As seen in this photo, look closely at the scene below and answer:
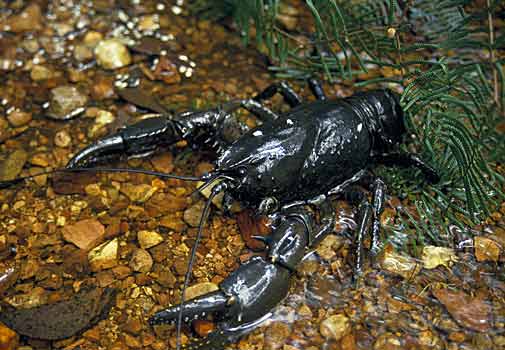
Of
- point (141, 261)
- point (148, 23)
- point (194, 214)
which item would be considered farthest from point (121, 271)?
point (148, 23)

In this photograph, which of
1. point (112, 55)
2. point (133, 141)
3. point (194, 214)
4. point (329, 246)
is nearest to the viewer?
point (329, 246)

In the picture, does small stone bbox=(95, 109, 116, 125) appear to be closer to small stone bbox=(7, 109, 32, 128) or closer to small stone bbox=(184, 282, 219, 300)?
small stone bbox=(7, 109, 32, 128)

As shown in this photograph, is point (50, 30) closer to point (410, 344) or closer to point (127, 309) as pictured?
point (127, 309)

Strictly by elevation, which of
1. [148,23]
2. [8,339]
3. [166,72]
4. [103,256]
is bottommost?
[8,339]

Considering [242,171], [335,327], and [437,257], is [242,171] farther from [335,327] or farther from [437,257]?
[437,257]

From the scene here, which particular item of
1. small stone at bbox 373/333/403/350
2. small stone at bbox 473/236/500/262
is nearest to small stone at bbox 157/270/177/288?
small stone at bbox 373/333/403/350

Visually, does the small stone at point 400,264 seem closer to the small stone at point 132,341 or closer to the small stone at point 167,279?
the small stone at point 167,279

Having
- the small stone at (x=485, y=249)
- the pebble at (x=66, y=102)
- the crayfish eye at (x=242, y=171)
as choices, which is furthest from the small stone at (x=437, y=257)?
the pebble at (x=66, y=102)
